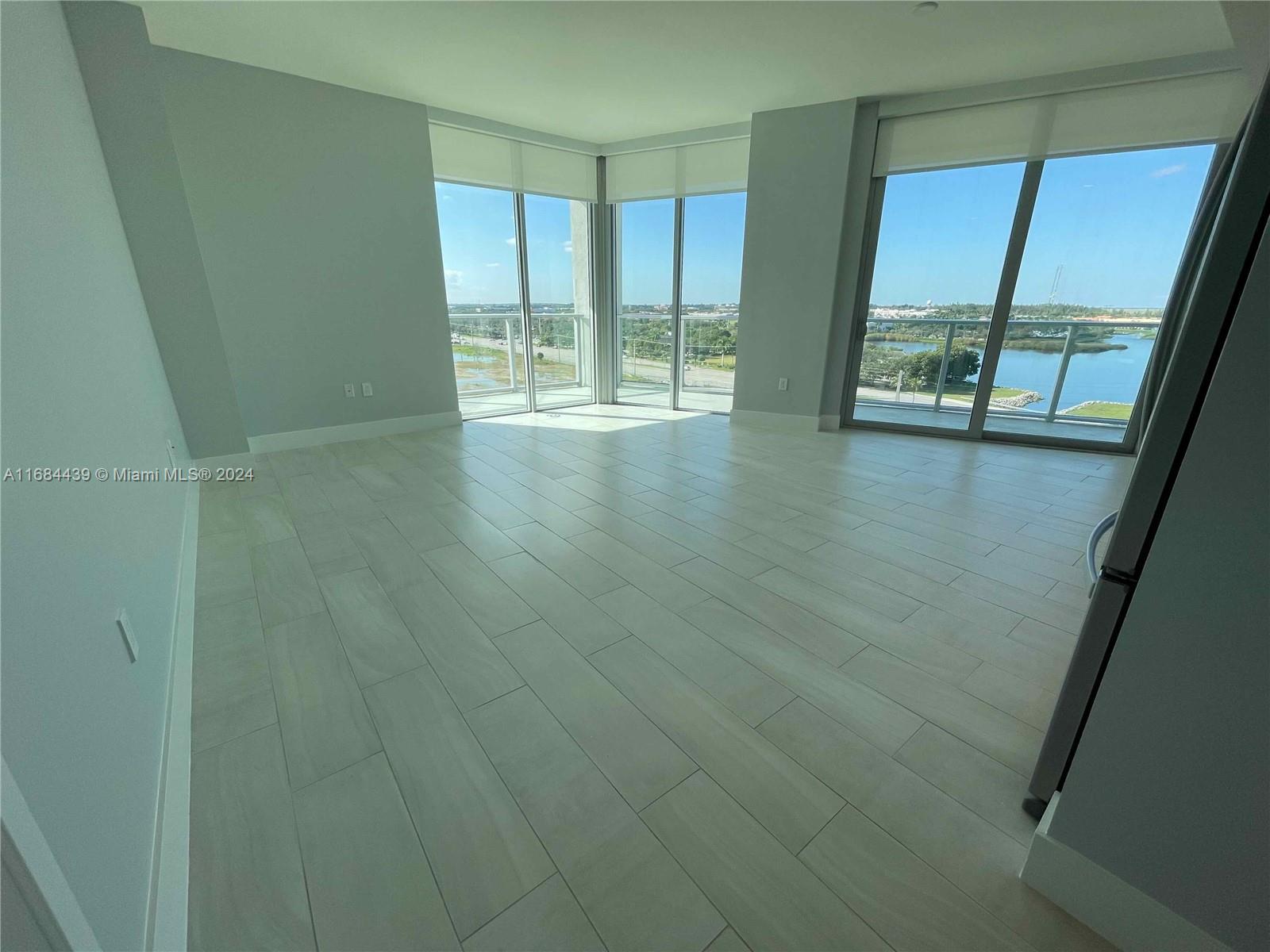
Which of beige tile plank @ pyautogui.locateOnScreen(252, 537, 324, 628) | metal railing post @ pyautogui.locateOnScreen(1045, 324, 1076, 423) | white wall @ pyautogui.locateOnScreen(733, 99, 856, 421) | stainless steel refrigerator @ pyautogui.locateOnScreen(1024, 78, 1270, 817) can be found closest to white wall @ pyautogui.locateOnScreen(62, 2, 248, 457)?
beige tile plank @ pyautogui.locateOnScreen(252, 537, 324, 628)

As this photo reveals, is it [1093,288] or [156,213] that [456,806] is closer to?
[156,213]

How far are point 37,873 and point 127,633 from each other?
0.75 metres

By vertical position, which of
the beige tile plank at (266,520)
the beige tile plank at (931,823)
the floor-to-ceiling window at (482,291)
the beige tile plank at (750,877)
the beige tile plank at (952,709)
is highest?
the floor-to-ceiling window at (482,291)

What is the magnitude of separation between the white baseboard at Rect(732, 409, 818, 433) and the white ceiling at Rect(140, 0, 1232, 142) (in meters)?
2.60

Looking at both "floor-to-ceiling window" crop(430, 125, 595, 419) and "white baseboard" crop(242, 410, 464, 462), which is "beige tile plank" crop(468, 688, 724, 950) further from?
"floor-to-ceiling window" crop(430, 125, 595, 419)

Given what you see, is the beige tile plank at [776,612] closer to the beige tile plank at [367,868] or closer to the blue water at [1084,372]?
the beige tile plank at [367,868]

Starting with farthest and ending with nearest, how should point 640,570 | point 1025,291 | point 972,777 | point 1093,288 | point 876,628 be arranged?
point 1025,291
point 1093,288
point 640,570
point 876,628
point 972,777

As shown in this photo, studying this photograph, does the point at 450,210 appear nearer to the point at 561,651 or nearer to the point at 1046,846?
the point at 561,651

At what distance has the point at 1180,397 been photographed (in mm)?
835

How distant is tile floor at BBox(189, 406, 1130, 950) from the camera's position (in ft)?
3.26

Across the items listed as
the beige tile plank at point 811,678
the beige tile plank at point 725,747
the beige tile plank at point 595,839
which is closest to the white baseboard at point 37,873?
the beige tile plank at point 595,839

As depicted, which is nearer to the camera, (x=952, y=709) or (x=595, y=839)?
(x=595, y=839)

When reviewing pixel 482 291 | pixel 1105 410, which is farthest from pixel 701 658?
pixel 1105 410

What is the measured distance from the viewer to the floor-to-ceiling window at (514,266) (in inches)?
178
